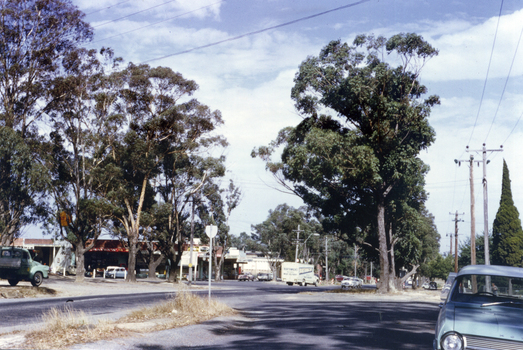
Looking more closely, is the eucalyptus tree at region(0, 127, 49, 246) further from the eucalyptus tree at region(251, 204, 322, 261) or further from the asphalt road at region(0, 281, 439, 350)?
the eucalyptus tree at region(251, 204, 322, 261)

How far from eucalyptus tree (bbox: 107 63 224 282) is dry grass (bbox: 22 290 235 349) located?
2876 centimetres

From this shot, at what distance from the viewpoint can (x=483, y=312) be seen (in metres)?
6.60

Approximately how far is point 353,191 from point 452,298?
30.1 m

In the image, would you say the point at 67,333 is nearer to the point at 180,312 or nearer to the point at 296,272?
the point at 180,312

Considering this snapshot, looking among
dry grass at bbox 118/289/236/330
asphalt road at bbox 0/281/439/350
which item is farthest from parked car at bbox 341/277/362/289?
dry grass at bbox 118/289/236/330

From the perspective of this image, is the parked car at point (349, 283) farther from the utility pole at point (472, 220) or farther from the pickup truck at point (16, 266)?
the pickup truck at point (16, 266)

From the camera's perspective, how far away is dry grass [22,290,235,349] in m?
8.61

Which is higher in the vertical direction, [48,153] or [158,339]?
[48,153]

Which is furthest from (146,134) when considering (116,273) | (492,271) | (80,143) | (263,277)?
(263,277)

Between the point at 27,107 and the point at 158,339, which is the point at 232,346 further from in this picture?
the point at 27,107

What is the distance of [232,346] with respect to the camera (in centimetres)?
944

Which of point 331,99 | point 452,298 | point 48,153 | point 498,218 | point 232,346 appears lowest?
point 232,346

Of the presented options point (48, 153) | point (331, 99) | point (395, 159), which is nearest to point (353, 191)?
point (395, 159)

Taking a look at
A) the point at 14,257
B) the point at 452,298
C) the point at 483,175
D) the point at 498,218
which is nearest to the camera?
the point at 452,298
